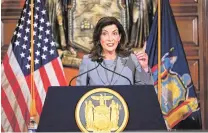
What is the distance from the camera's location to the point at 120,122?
3629 mm

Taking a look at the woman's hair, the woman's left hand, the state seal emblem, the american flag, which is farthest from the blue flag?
the american flag

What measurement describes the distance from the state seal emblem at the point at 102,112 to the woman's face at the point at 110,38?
555 millimetres

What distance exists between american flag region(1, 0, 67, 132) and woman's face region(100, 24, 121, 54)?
0.51 m

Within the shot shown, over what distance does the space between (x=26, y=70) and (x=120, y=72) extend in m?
0.98

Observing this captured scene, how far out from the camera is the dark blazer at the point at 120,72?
420 centimetres

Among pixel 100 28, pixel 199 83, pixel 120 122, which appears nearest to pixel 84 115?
pixel 120 122

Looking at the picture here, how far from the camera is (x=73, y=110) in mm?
3529

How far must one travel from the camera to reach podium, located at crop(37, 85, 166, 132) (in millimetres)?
3316

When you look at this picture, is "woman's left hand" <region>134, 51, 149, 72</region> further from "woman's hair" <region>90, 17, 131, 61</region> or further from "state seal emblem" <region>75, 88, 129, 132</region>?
"state seal emblem" <region>75, 88, 129, 132</region>

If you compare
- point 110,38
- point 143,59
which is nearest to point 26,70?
point 110,38

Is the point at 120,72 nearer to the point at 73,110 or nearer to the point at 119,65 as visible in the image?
the point at 119,65

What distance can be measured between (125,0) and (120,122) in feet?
4.55

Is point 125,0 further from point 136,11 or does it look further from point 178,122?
point 178,122

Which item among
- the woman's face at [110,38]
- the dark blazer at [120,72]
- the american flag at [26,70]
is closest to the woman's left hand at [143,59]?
the dark blazer at [120,72]
